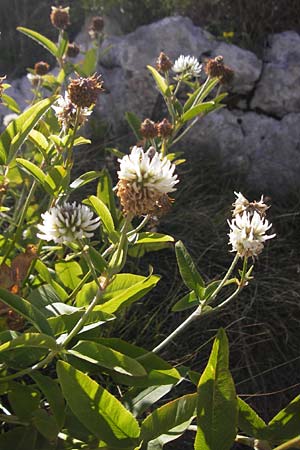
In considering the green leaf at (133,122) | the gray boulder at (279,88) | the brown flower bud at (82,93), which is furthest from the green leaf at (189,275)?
the gray boulder at (279,88)

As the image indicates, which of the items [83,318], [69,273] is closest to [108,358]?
[83,318]

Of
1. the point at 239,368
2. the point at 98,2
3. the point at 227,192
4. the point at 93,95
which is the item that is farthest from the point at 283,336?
the point at 98,2

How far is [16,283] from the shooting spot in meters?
1.57

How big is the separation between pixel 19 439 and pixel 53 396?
149mm

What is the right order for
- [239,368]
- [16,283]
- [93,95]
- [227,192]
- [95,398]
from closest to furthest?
[95,398] < [93,95] < [16,283] < [239,368] < [227,192]

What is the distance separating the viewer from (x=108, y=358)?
3.97 ft

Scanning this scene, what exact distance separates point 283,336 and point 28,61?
2974mm

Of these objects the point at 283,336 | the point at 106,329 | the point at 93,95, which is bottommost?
the point at 283,336

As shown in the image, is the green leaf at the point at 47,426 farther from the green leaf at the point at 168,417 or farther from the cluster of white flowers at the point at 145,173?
the cluster of white flowers at the point at 145,173

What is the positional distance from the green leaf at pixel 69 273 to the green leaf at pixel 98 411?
52 cm

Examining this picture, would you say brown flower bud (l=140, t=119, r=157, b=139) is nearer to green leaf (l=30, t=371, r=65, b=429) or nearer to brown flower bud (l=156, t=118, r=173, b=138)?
brown flower bud (l=156, t=118, r=173, b=138)

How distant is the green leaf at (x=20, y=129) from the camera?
4.33 ft

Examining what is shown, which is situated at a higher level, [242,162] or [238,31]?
[238,31]

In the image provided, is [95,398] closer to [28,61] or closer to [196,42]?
[196,42]
